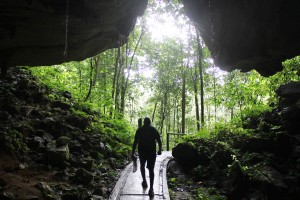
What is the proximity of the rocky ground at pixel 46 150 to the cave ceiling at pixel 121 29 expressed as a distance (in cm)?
237

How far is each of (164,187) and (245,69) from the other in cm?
613

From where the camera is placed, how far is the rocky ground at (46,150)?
7398 mm

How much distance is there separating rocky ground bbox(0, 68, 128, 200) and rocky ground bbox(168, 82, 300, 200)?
3.42 m

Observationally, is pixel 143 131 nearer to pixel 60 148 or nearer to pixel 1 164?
pixel 60 148

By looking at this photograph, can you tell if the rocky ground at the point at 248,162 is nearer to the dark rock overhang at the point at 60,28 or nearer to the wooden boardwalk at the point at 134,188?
the wooden boardwalk at the point at 134,188

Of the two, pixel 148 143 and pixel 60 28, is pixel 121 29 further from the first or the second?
pixel 148 143

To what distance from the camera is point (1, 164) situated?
746 cm

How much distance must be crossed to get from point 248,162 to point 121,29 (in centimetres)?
797

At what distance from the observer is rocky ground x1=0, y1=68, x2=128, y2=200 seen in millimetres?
7398

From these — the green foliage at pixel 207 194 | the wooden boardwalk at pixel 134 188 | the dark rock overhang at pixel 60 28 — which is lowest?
the green foliage at pixel 207 194

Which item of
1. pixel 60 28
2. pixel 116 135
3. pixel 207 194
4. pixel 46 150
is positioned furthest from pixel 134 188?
pixel 116 135

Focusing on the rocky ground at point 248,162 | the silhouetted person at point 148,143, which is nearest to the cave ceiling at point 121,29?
the rocky ground at point 248,162

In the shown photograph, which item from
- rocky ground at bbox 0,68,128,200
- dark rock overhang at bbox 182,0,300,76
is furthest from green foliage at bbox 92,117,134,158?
dark rock overhang at bbox 182,0,300,76

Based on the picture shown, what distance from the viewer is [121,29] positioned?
1029 centimetres
